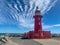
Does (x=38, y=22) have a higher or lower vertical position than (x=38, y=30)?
higher

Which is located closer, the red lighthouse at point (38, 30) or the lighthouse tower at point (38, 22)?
the red lighthouse at point (38, 30)

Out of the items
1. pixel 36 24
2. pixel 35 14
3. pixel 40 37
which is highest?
pixel 35 14

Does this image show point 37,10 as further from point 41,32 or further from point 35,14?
point 41,32

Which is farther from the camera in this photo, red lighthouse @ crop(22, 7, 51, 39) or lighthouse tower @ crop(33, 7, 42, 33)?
lighthouse tower @ crop(33, 7, 42, 33)

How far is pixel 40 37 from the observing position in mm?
33719

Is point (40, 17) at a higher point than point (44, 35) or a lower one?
higher

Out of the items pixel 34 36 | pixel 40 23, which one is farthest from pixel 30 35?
pixel 40 23

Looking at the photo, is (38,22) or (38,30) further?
(38,22)

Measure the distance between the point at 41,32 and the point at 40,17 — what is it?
120 inches

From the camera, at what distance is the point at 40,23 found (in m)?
33.9

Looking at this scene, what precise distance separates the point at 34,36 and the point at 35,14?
14.5ft

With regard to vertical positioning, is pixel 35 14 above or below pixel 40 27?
above

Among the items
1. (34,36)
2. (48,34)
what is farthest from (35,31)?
(48,34)

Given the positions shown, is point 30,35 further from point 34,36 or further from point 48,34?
point 48,34
